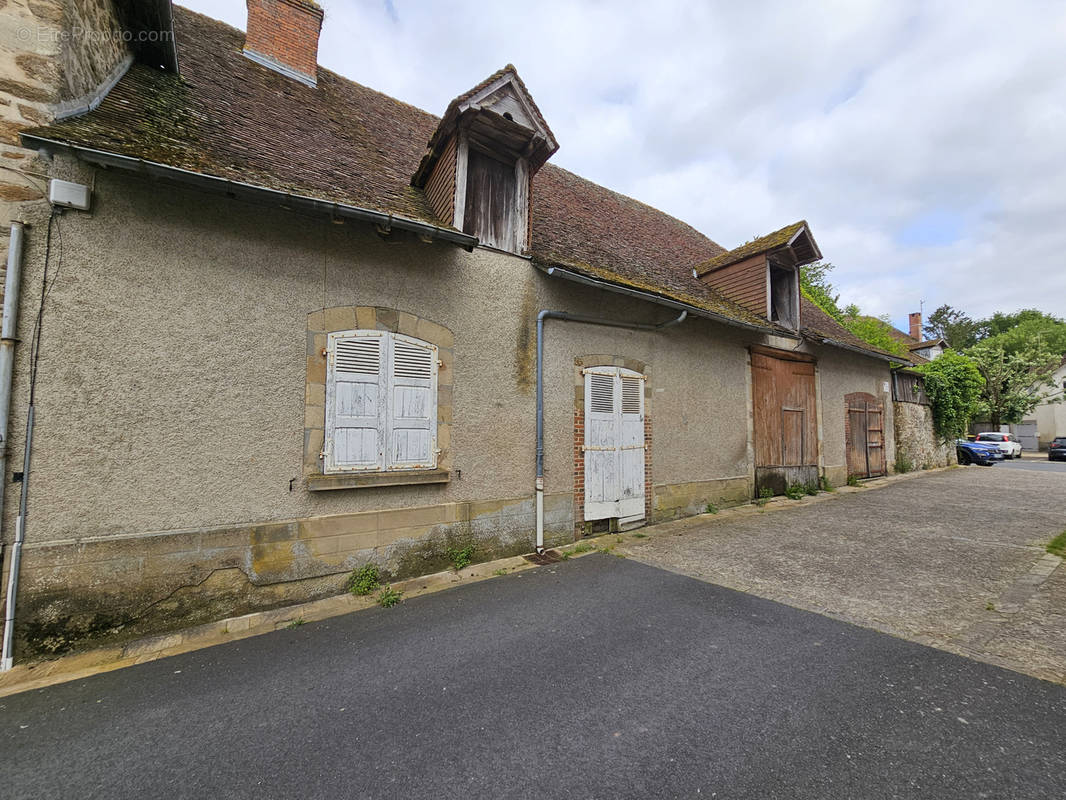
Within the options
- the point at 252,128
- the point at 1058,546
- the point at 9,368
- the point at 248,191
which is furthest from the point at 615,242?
the point at 9,368

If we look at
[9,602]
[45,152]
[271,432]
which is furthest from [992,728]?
[45,152]

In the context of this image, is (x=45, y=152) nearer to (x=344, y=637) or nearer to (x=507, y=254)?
Answer: (x=507, y=254)

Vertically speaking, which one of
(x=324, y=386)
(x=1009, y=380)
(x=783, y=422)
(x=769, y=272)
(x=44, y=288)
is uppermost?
(x=769, y=272)

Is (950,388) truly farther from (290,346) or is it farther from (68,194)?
(68,194)

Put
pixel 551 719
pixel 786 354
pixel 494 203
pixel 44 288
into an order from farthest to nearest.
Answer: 1. pixel 786 354
2. pixel 494 203
3. pixel 44 288
4. pixel 551 719

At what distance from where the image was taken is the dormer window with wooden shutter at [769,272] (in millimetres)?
8609

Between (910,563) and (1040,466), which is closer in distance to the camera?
(910,563)

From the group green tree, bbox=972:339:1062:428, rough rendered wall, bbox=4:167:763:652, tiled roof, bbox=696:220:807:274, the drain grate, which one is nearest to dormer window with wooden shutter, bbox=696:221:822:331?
tiled roof, bbox=696:220:807:274

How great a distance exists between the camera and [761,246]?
8.66 metres

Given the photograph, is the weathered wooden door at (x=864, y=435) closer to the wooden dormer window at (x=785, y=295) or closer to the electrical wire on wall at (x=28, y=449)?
the wooden dormer window at (x=785, y=295)

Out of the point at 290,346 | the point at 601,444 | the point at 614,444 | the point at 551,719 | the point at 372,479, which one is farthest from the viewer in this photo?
the point at 614,444

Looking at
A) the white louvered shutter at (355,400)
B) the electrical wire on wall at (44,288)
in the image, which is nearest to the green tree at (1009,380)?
the white louvered shutter at (355,400)

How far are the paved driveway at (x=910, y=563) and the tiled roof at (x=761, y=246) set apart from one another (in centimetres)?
503

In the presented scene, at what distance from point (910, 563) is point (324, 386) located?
6811 mm
